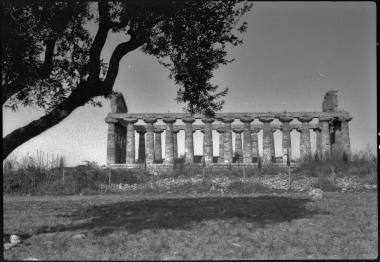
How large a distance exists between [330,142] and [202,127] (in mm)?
13804

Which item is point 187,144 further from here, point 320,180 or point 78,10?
point 78,10

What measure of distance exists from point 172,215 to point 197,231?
235 cm

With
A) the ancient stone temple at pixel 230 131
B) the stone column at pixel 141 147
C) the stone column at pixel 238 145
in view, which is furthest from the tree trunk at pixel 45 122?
the stone column at pixel 238 145

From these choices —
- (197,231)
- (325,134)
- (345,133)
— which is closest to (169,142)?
(325,134)

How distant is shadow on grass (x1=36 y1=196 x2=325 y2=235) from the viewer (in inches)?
352

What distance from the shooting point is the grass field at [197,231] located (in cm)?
660

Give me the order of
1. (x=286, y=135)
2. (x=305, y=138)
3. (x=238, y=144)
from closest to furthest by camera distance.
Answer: (x=286, y=135) < (x=305, y=138) < (x=238, y=144)

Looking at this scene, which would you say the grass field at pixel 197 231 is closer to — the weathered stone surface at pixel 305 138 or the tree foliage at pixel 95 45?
the tree foliage at pixel 95 45

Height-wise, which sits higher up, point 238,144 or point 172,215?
point 238,144

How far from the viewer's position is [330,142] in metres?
49.0

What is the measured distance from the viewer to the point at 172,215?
10648mm

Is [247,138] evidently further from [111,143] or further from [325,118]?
[111,143]

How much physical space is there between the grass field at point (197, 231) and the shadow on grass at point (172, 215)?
0.06 ft

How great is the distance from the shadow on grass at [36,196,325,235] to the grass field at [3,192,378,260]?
2cm
